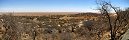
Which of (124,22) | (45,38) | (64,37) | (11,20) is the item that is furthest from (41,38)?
(124,22)

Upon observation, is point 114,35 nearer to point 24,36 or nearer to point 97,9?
point 97,9

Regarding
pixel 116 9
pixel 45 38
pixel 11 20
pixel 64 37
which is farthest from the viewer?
pixel 45 38

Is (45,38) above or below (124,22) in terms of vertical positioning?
below

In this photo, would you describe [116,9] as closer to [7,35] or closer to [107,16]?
[107,16]

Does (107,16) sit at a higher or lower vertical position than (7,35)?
higher

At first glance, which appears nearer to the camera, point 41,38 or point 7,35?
point 7,35

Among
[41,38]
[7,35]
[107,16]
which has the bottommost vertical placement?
[41,38]

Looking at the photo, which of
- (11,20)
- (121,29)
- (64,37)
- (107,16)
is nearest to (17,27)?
(11,20)

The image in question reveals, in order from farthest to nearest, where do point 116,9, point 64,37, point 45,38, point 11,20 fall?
point 45,38 → point 64,37 → point 11,20 → point 116,9

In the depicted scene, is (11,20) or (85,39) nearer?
(11,20)

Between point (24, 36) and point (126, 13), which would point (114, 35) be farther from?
point (24, 36)
